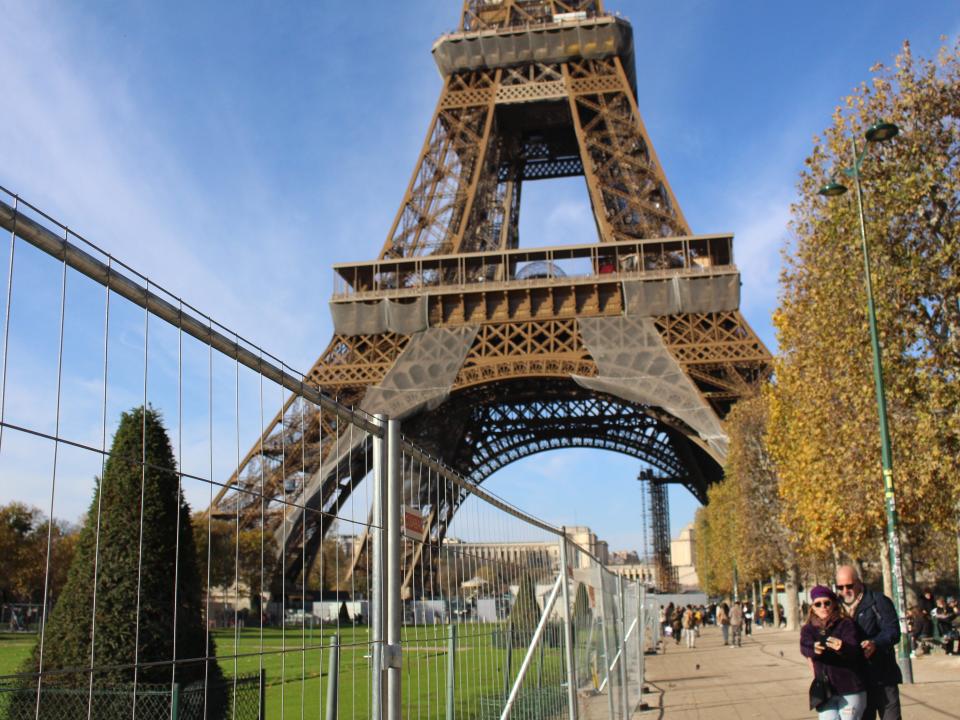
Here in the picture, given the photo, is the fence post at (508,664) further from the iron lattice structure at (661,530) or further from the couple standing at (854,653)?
the iron lattice structure at (661,530)

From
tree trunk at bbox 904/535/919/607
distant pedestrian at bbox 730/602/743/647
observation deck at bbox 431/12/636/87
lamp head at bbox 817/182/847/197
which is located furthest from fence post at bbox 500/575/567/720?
observation deck at bbox 431/12/636/87

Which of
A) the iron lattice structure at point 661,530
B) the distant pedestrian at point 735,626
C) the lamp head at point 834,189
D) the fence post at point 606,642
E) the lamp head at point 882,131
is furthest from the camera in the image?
the iron lattice structure at point 661,530

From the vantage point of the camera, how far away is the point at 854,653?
6.15m

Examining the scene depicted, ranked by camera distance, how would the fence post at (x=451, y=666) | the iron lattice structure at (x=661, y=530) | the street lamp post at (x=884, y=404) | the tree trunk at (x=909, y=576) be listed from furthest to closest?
1. the iron lattice structure at (x=661, y=530)
2. the tree trunk at (x=909, y=576)
3. the street lamp post at (x=884, y=404)
4. the fence post at (x=451, y=666)

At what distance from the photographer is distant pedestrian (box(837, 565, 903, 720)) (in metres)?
6.21

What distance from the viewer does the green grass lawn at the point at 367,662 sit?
3406 mm

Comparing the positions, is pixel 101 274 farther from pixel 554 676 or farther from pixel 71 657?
pixel 554 676

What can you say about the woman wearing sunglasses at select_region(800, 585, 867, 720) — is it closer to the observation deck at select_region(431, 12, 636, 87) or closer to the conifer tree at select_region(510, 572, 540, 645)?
the conifer tree at select_region(510, 572, 540, 645)

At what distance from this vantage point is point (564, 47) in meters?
45.3

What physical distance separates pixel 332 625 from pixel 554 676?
3.64 meters

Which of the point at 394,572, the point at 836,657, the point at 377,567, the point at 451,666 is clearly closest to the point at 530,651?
the point at 451,666

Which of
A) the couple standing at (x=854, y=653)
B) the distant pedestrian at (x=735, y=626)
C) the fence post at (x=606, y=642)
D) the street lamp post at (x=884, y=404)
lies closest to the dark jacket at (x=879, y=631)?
the couple standing at (x=854, y=653)

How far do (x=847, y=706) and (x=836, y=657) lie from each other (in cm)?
31

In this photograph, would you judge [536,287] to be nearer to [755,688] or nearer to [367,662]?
[755,688]
